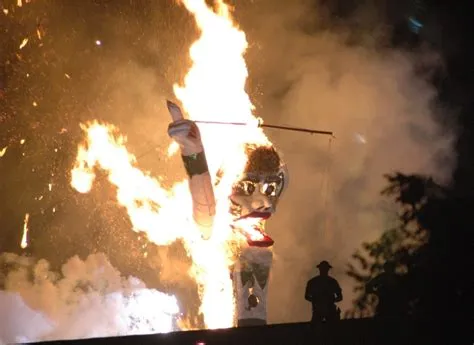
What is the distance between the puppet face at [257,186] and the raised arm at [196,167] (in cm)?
45

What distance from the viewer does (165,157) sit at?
17.0 meters

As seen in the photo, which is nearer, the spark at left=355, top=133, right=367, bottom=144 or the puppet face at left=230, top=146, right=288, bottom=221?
the puppet face at left=230, top=146, right=288, bottom=221

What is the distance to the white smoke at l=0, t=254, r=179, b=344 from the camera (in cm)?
1884

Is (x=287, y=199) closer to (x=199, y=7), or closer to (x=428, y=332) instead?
(x=199, y=7)

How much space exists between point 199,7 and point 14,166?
8734 mm

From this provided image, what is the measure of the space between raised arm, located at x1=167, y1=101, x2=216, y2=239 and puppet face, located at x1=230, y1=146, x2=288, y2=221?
45 centimetres

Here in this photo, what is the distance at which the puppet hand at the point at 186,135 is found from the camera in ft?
34.3

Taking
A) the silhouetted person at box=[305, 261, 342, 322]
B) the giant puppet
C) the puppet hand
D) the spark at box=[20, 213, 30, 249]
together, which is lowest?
the silhouetted person at box=[305, 261, 342, 322]

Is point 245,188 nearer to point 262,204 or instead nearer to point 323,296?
point 262,204

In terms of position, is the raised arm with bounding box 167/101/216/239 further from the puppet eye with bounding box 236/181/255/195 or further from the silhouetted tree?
the silhouetted tree

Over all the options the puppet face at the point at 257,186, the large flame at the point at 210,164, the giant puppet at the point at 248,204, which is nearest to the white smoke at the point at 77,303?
the large flame at the point at 210,164

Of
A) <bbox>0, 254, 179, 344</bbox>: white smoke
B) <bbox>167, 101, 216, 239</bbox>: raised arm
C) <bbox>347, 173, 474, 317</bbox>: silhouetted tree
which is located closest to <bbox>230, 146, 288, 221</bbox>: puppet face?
<bbox>167, 101, 216, 239</bbox>: raised arm

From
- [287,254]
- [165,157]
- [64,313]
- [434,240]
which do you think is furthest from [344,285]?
[64,313]

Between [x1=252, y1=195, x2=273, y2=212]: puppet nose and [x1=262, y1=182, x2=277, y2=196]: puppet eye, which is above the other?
[x1=262, y1=182, x2=277, y2=196]: puppet eye
